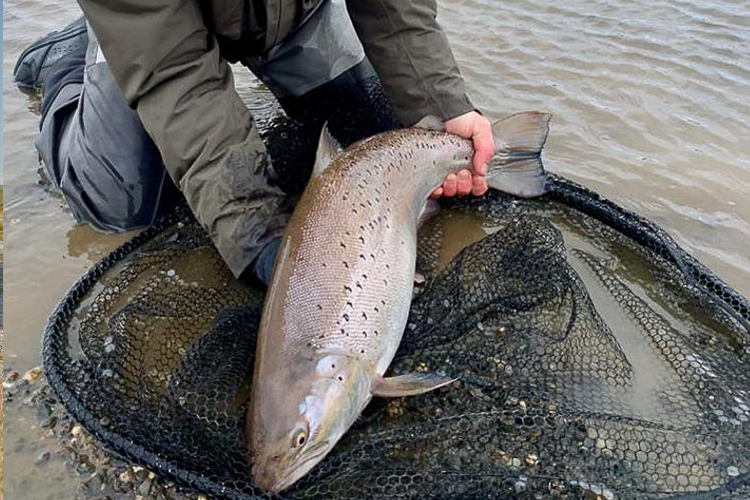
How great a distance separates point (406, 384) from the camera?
7.15 ft

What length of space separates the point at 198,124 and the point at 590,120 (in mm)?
2484

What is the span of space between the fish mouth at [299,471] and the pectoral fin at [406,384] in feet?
0.78

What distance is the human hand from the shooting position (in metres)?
3.03

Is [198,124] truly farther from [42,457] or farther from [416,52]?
[42,457]

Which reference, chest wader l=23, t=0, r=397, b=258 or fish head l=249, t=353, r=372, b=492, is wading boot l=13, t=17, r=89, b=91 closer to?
chest wader l=23, t=0, r=397, b=258

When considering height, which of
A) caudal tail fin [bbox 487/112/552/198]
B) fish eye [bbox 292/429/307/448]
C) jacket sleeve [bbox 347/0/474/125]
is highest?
jacket sleeve [bbox 347/0/474/125]

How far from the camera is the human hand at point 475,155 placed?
303 centimetres

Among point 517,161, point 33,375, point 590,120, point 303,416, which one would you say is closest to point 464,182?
point 517,161

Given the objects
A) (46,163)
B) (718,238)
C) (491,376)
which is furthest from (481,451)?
(46,163)

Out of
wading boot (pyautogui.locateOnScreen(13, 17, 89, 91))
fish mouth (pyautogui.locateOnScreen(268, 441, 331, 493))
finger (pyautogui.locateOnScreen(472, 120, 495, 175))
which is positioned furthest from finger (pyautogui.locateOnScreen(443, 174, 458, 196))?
wading boot (pyautogui.locateOnScreen(13, 17, 89, 91))

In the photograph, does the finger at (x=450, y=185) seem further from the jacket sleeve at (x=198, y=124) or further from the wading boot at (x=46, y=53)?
the wading boot at (x=46, y=53)

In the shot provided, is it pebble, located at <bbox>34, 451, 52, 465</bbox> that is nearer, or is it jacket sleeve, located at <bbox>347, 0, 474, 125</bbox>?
pebble, located at <bbox>34, 451, 52, 465</bbox>

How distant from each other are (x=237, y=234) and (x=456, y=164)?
3.17ft

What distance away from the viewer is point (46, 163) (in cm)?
359
